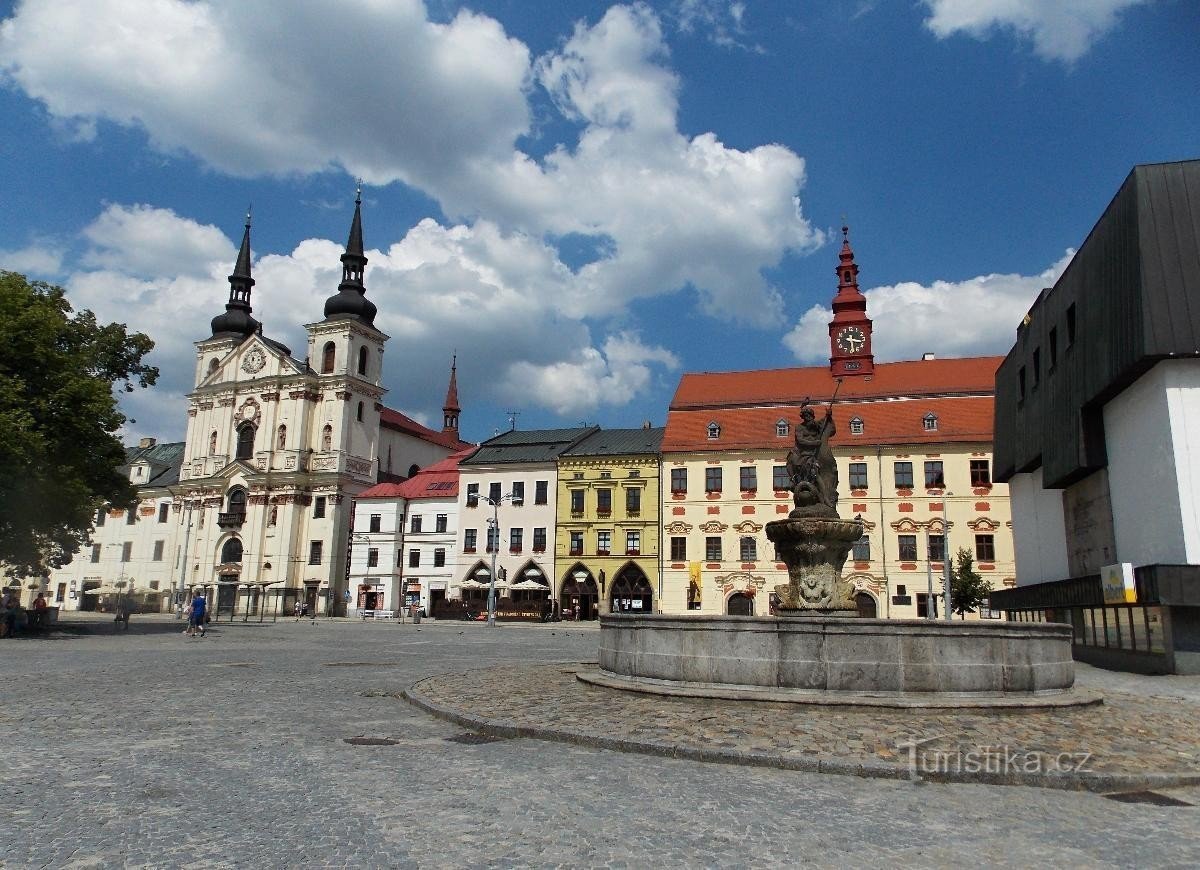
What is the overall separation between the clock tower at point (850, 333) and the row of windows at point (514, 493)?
71.6 ft

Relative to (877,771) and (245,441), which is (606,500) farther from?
(877,771)

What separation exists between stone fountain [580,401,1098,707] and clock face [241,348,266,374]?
239 feet

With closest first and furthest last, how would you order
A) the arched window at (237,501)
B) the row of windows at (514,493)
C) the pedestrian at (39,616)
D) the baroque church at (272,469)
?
the pedestrian at (39,616)
the row of windows at (514,493)
the baroque church at (272,469)
the arched window at (237,501)

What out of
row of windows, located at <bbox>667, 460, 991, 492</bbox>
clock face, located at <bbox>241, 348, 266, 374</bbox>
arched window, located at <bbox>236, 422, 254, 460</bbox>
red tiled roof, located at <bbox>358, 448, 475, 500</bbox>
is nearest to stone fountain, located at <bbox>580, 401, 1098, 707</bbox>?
row of windows, located at <bbox>667, 460, 991, 492</bbox>

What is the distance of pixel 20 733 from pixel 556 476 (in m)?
51.8

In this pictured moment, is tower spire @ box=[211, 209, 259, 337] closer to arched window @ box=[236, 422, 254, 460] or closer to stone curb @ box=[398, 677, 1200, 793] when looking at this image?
arched window @ box=[236, 422, 254, 460]

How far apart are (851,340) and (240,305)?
59.9 m

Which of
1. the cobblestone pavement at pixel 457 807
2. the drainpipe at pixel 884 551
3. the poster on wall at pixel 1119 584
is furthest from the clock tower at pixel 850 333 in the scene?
the cobblestone pavement at pixel 457 807

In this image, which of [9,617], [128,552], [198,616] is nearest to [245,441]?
[128,552]

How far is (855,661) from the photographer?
11.7 metres

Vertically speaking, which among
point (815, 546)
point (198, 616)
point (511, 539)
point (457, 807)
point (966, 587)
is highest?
point (511, 539)

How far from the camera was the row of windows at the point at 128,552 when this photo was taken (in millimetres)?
81000

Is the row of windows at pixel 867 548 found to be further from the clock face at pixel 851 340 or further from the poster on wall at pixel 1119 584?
the poster on wall at pixel 1119 584

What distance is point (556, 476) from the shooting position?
61.5m
